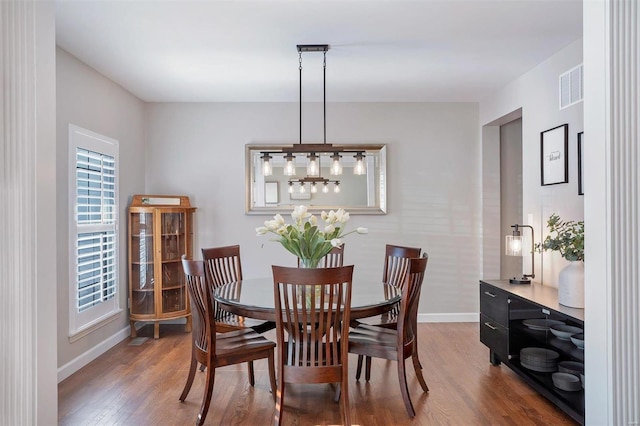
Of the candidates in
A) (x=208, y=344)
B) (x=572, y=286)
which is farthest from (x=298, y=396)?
(x=572, y=286)

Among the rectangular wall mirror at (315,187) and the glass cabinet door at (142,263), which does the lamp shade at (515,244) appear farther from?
the glass cabinet door at (142,263)

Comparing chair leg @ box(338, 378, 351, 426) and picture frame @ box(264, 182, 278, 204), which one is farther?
picture frame @ box(264, 182, 278, 204)

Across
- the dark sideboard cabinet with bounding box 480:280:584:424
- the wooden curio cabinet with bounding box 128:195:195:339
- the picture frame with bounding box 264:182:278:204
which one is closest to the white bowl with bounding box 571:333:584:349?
the dark sideboard cabinet with bounding box 480:280:584:424

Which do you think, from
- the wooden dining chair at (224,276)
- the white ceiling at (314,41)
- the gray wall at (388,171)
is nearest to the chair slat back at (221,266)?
the wooden dining chair at (224,276)

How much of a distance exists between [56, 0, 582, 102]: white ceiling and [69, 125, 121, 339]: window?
73cm

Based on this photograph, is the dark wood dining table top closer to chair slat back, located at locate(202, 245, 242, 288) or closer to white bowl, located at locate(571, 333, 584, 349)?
chair slat back, located at locate(202, 245, 242, 288)

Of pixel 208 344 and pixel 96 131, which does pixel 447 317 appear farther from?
pixel 96 131

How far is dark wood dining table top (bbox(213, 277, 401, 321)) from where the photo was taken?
2.77 metres

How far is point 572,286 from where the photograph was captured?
114 inches

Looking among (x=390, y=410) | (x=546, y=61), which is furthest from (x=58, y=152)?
(x=546, y=61)

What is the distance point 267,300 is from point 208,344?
1.49ft

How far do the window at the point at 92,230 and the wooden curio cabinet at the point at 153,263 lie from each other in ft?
0.73
